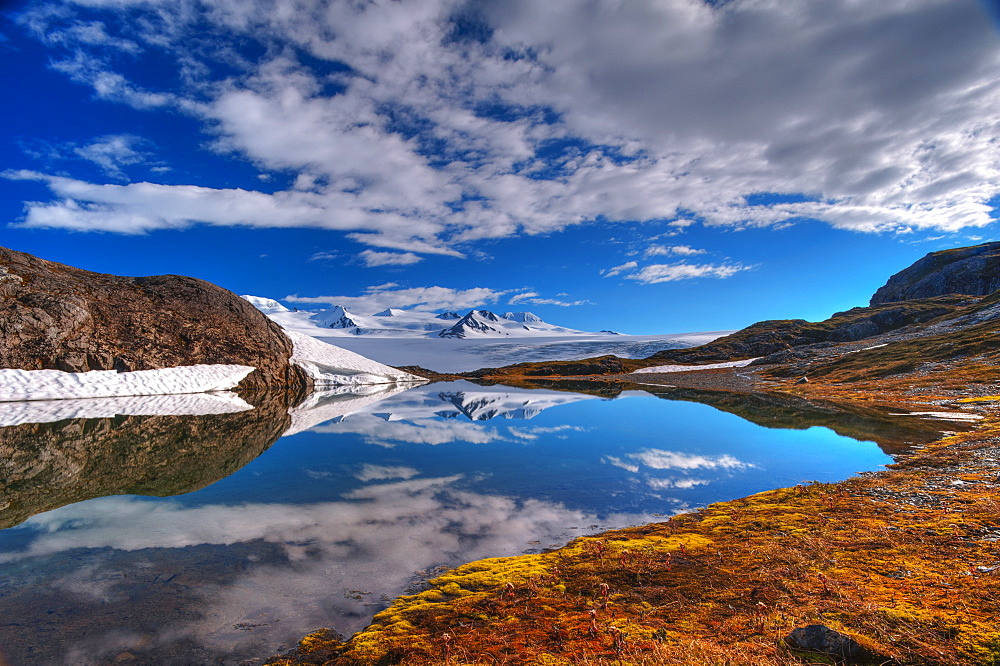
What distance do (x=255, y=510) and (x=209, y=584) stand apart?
4.48m

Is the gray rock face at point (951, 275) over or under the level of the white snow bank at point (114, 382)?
over

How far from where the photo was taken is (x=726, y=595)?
718 centimetres

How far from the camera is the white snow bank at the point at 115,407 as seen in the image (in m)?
27.7

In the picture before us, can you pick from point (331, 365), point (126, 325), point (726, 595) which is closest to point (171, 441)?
point (726, 595)

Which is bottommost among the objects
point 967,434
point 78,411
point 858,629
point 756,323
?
point 967,434

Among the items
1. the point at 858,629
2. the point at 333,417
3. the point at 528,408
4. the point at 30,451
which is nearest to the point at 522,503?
the point at 858,629

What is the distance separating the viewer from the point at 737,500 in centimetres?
1411

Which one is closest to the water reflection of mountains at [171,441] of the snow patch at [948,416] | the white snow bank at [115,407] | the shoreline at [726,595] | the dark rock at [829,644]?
the snow patch at [948,416]

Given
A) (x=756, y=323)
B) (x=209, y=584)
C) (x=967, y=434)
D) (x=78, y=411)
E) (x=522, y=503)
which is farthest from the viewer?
(x=756, y=323)

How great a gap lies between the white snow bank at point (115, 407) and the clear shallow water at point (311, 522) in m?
5.16

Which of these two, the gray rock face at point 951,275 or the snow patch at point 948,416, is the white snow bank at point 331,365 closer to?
the snow patch at point 948,416

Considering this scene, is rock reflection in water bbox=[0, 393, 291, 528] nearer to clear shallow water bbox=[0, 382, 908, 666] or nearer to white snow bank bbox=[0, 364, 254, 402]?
clear shallow water bbox=[0, 382, 908, 666]

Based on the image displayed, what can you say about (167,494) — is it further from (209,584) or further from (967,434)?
(967,434)

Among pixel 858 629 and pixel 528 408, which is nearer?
pixel 858 629
